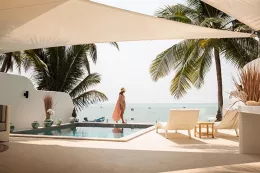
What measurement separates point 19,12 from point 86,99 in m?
11.5

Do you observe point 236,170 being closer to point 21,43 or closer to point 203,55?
point 21,43

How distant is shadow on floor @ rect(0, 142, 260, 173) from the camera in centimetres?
431

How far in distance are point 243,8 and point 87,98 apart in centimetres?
1269

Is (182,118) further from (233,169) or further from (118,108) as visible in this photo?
(118,108)

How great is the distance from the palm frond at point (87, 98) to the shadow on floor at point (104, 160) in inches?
429

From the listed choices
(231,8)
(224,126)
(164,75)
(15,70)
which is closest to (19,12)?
(231,8)

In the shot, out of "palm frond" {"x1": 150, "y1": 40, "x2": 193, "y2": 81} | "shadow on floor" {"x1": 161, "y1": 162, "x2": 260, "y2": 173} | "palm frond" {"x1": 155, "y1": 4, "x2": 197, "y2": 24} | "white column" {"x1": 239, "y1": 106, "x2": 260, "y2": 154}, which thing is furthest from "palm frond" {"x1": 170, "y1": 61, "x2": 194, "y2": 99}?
"shadow on floor" {"x1": 161, "y1": 162, "x2": 260, "y2": 173}

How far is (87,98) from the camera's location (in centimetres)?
1727

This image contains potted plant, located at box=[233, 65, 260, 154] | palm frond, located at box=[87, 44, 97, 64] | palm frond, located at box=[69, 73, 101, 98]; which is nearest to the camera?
potted plant, located at box=[233, 65, 260, 154]

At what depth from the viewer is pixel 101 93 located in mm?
17297

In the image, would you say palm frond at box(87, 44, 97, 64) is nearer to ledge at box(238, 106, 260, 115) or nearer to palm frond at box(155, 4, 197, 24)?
palm frond at box(155, 4, 197, 24)

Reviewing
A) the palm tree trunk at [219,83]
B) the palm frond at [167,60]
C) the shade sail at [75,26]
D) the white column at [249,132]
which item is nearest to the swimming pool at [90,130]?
the palm frond at [167,60]

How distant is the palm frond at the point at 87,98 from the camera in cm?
1714

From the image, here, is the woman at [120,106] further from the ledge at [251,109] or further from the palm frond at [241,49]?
the ledge at [251,109]
